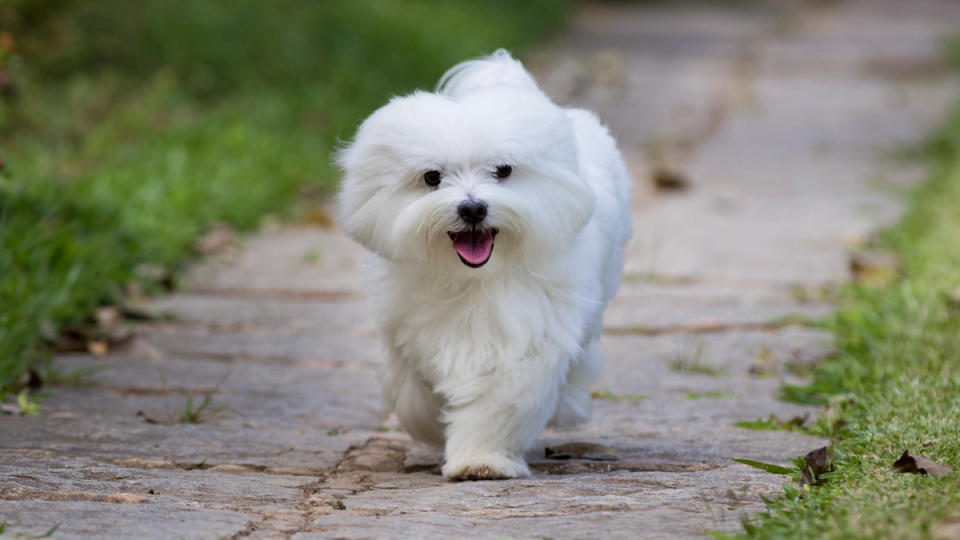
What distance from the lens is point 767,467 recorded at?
354 centimetres

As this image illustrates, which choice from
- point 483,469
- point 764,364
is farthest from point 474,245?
point 764,364

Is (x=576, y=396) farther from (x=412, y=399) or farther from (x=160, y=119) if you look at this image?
(x=160, y=119)

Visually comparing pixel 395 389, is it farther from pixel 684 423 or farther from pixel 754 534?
pixel 754 534

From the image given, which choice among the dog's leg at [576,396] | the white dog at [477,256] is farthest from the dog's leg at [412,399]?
the dog's leg at [576,396]

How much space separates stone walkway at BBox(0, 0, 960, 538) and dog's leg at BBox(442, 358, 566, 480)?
97 mm

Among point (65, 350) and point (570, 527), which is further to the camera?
point (65, 350)

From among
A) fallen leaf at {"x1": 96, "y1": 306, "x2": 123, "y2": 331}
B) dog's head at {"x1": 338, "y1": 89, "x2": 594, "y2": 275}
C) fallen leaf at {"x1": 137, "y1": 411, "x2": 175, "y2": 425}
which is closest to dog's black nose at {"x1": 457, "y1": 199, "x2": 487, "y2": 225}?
dog's head at {"x1": 338, "y1": 89, "x2": 594, "y2": 275}

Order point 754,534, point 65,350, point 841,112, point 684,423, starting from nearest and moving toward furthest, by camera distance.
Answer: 1. point 754,534
2. point 684,423
3. point 65,350
4. point 841,112

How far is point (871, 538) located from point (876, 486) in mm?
488

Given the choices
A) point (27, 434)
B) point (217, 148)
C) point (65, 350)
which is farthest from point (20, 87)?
point (27, 434)

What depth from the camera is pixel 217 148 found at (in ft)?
28.9

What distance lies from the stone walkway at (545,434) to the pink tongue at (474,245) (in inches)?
21.8

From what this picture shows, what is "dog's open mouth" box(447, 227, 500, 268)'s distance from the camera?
360 centimetres

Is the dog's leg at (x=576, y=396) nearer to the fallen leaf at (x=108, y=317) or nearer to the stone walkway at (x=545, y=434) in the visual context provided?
the stone walkway at (x=545, y=434)
